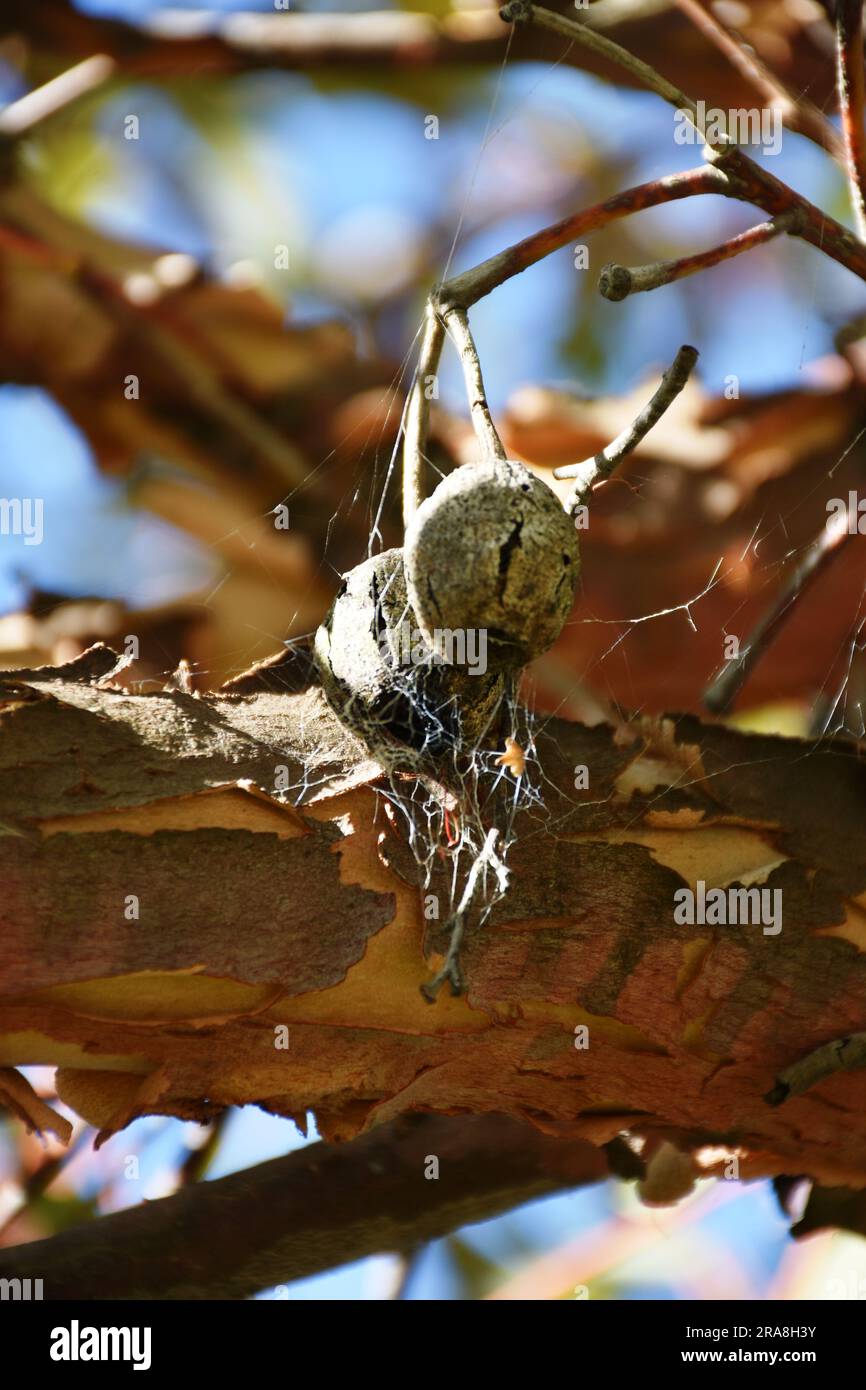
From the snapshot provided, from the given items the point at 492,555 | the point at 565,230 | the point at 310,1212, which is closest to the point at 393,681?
the point at 492,555

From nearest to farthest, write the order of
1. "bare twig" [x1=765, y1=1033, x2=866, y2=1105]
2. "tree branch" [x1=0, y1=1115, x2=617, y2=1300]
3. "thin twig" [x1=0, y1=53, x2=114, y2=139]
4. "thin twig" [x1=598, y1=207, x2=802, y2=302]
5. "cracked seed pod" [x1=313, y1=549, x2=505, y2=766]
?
→ "thin twig" [x1=598, y1=207, x2=802, y2=302]
"cracked seed pod" [x1=313, y1=549, x2=505, y2=766]
"bare twig" [x1=765, y1=1033, x2=866, y2=1105]
"tree branch" [x1=0, y1=1115, x2=617, y2=1300]
"thin twig" [x1=0, y1=53, x2=114, y2=139]

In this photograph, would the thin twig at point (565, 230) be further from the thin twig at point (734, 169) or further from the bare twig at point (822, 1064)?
the bare twig at point (822, 1064)

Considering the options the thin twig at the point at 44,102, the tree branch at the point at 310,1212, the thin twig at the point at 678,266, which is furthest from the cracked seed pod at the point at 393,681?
the thin twig at the point at 44,102

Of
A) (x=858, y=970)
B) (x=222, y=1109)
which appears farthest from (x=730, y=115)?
(x=222, y=1109)

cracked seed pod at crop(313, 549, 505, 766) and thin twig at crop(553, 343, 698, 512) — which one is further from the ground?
thin twig at crop(553, 343, 698, 512)

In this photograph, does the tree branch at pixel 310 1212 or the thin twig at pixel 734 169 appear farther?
the tree branch at pixel 310 1212

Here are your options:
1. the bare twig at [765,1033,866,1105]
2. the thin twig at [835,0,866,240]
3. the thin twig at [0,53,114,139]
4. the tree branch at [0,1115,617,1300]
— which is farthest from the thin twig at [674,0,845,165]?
the thin twig at [0,53,114,139]

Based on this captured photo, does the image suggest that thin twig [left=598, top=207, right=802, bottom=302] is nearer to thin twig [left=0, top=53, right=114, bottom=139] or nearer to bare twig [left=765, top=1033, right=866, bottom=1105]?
bare twig [left=765, top=1033, right=866, bottom=1105]
